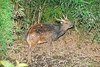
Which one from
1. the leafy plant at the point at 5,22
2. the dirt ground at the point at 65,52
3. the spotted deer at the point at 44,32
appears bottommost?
the dirt ground at the point at 65,52

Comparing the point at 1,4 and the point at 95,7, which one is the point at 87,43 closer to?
the point at 95,7

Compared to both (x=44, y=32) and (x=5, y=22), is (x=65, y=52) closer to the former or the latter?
(x=44, y=32)

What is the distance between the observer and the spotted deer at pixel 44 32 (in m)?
5.58

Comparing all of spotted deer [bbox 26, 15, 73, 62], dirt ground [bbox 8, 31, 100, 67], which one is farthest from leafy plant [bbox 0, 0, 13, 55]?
dirt ground [bbox 8, 31, 100, 67]

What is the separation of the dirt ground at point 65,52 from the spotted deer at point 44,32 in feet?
0.91

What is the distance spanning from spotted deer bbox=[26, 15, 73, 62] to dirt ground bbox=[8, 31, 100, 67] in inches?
10.9

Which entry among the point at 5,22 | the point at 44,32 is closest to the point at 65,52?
the point at 44,32

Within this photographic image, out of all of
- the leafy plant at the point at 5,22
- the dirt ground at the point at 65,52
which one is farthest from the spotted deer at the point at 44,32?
the leafy plant at the point at 5,22

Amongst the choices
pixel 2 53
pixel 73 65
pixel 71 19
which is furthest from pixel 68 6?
pixel 2 53

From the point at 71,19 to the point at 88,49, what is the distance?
870 millimetres

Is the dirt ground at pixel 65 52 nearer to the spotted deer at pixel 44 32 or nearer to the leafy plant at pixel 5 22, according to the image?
the spotted deer at pixel 44 32

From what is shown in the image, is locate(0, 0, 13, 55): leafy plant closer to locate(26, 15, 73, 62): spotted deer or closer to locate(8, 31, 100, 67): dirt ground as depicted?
locate(26, 15, 73, 62): spotted deer

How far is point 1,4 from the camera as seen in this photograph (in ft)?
14.6

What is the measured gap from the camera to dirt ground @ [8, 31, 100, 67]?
573cm
